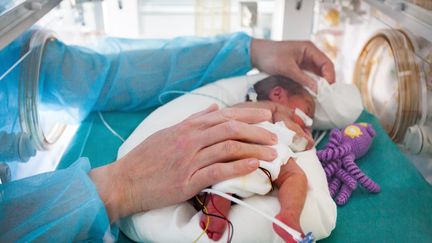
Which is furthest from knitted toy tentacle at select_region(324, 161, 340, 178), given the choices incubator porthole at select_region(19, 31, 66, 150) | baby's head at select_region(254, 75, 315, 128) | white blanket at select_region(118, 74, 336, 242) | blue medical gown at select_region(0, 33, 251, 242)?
incubator porthole at select_region(19, 31, 66, 150)

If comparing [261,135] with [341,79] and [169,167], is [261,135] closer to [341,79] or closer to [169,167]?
[169,167]

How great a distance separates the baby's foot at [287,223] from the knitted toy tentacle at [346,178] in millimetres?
334

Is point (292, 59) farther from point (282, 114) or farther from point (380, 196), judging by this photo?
point (380, 196)

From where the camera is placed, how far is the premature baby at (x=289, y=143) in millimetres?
892

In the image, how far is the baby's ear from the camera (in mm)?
1427

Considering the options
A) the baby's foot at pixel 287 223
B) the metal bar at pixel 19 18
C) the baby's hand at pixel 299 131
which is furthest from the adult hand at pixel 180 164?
the metal bar at pixel 19 18

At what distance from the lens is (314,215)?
0.92m

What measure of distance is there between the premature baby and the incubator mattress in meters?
0.16

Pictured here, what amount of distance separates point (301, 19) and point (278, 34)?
126 mm

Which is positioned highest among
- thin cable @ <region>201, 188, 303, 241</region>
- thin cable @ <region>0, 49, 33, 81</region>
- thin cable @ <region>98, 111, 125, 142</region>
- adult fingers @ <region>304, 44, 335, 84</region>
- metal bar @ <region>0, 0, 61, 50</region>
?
metal bar @ <region>0, 0, 61, 50</region>

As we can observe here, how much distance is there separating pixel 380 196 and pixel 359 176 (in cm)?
7

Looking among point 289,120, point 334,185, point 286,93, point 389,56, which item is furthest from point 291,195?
point 389,56

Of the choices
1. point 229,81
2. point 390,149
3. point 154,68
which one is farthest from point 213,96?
point 390,149

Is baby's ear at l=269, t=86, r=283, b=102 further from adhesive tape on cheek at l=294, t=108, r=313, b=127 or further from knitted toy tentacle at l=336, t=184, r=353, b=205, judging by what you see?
knitted toy tentacle at l=336, t=184, r=353, b=205
